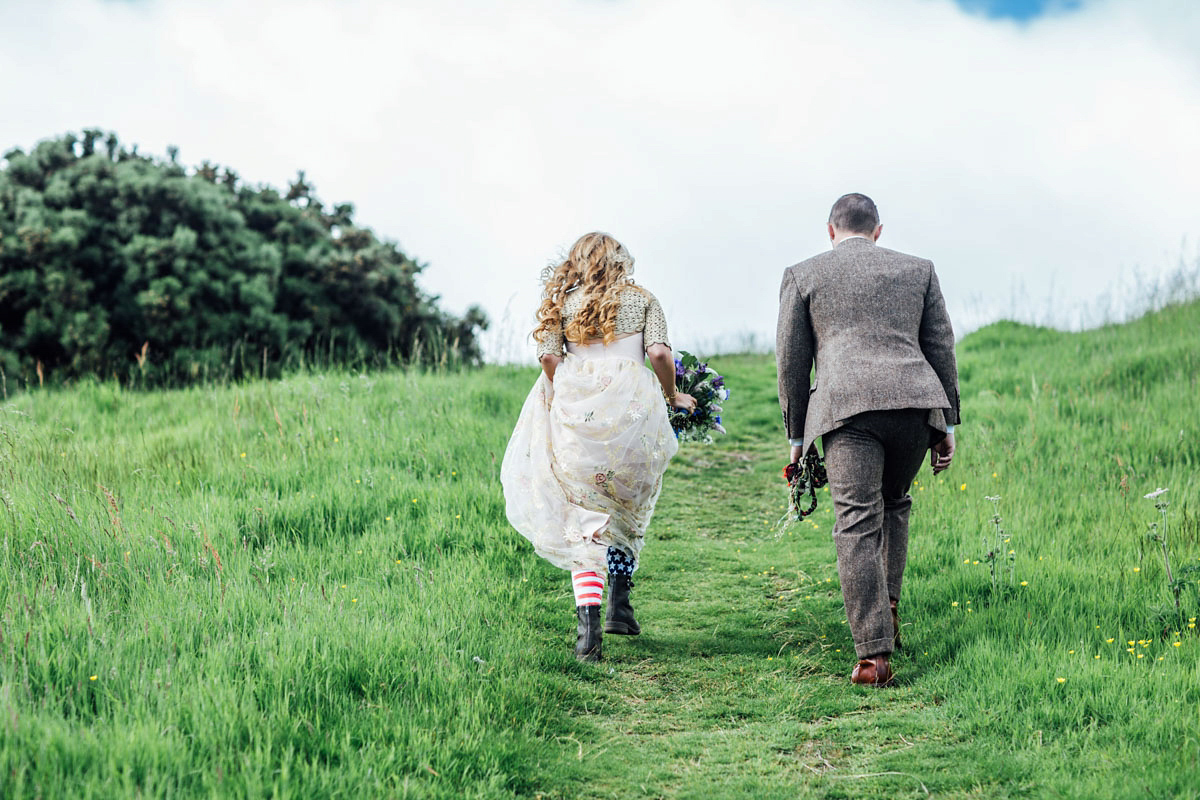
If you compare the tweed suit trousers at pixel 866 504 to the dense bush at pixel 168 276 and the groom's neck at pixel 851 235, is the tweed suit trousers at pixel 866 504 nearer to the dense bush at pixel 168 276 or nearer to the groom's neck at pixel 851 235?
the groom's neck at pixel 851 235

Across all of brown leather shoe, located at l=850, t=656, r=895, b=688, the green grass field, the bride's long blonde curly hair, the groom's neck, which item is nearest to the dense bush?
the green grass field

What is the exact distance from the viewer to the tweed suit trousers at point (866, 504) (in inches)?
192

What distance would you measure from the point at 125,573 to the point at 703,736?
11.4 ft

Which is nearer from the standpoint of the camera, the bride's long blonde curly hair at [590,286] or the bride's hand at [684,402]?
the bride's long blonde curly hair at [590,286]

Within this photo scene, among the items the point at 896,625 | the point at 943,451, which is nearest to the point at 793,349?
the point at 943,451

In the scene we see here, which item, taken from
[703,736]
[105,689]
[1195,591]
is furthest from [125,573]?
[1195,591]

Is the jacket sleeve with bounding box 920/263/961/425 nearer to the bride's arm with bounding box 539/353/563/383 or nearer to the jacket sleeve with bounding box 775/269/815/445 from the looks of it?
the jacket sleeve with bounding box 775/269/815/445

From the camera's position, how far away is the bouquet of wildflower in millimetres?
6406

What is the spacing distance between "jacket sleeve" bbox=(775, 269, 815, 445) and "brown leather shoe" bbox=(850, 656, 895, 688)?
1187mm

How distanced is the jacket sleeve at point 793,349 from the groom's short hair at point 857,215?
43 centimetres

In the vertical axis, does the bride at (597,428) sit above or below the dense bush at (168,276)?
below

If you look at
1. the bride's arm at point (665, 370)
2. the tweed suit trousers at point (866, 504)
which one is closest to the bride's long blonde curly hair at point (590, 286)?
the bride's arm at point (665, 370)

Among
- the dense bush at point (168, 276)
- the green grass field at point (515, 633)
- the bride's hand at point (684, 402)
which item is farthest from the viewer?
the dense bush at point (168, 276)

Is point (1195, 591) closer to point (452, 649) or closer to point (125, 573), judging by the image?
point (452, 649)
